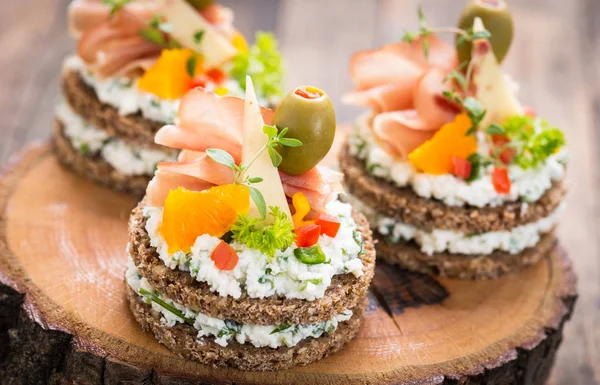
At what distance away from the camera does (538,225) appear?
5.71m

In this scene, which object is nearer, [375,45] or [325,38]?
[375,45]

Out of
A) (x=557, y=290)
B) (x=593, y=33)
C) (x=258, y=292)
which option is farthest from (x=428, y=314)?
(x=593, y=33)

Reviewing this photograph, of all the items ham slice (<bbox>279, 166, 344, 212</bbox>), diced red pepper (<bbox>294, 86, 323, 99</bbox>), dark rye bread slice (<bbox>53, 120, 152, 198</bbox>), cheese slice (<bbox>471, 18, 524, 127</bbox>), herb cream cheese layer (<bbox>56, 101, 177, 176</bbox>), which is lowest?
dark rye bread slice (<bbox>53, 120, 152, 198</bbox>)

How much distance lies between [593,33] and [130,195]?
22.0 feet

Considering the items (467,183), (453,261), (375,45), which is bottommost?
(375,45)

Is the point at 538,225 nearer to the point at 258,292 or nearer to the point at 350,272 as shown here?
the point at 350,272

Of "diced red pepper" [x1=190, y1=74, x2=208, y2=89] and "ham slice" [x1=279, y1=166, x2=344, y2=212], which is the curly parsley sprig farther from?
"diced red pepper" [x1=190, y1=74, x2=208, y2=89]

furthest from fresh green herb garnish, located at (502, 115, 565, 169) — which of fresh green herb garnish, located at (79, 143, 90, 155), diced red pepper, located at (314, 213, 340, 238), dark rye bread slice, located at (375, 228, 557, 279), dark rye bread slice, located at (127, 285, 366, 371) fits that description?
fresh green herb garnish, located at (79, 143, 90, 155)

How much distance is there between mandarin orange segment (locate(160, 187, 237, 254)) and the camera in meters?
4.36

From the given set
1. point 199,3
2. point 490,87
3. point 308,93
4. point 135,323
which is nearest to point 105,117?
A: point 199,3

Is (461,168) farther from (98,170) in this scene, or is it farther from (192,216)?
(98,170)

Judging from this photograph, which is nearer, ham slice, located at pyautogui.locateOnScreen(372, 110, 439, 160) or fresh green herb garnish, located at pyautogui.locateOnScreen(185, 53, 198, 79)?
ham slice, located at pyautogui.locateOnScreen(372, 110, 439, 160)

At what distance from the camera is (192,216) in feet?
14.3

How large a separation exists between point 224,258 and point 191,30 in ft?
7.93
